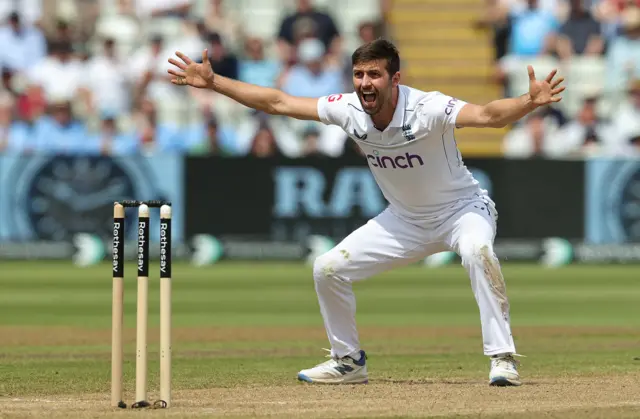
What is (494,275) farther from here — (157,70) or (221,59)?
(157,70)

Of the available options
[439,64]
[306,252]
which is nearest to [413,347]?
[306,252]

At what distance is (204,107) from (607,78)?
251 inches

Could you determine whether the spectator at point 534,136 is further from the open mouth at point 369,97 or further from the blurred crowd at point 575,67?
the open mouth at point 369,97

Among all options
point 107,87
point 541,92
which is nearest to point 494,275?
point 541,92

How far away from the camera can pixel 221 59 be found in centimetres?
2061

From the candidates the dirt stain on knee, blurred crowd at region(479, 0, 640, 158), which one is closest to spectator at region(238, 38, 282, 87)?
blurred crowd at region(479, 0, 640, 158)

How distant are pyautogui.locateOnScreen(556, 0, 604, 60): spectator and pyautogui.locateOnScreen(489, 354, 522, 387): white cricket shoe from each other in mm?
14726

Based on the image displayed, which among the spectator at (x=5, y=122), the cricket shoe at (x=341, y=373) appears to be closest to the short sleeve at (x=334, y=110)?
the cricket shoe at (x=341, y=373)

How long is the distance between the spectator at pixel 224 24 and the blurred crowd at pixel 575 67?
426 cm

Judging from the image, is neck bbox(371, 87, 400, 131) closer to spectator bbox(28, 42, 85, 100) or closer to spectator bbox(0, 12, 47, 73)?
spectator bbox(28, 42, 85, 100)

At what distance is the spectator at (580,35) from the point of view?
21.8 meters

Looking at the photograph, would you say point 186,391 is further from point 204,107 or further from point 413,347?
point 204,107

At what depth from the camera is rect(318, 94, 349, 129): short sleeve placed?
7930 mm

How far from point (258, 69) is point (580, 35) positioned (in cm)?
519
